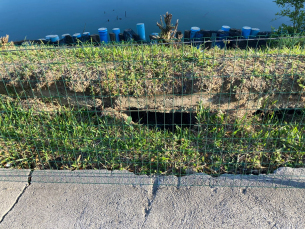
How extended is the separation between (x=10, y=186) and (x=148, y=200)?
4.95ft

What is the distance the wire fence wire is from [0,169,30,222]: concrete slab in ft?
0.35

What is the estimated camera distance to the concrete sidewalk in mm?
2471

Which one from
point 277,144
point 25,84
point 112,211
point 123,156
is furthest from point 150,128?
point 25,84

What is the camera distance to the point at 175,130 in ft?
12.0

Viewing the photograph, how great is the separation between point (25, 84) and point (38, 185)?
149 centimetres

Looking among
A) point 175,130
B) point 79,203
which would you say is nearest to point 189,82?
point 175,130

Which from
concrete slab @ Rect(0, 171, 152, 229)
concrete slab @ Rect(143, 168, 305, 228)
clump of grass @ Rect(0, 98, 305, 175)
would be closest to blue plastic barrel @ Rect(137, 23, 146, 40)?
clump of grass @ Rect(0, 98, 305, 175)

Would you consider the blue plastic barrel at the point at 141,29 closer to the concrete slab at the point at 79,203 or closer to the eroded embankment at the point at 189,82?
the eroded embankment at the point at 189,82

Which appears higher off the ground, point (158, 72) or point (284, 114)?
point (158, 72)

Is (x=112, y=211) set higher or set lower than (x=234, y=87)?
lower

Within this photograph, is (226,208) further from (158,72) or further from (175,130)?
(158,72)

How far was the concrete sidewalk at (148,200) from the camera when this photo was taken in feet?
8.11

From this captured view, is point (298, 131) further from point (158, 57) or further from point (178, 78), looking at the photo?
point (158, 57)

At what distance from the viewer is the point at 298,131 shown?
3240 mm
